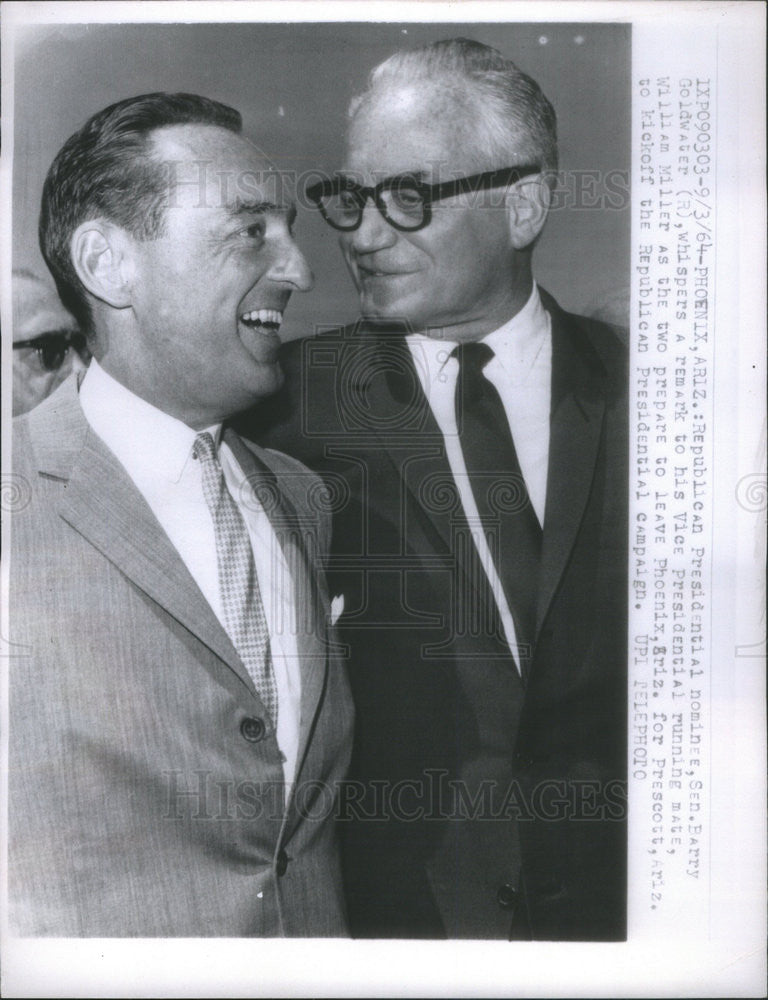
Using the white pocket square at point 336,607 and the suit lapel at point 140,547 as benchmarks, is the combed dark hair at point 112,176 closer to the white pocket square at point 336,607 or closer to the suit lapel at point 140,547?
the suit lapel at point 140,547

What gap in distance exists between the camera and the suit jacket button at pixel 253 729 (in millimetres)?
1427

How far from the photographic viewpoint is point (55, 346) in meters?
1.46

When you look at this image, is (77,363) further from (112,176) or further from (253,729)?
(253,729)

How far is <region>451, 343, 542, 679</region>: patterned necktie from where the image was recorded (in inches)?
57.7

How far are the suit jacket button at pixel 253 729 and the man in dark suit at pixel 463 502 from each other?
137 mm

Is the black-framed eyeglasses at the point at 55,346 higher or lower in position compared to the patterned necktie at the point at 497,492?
higher

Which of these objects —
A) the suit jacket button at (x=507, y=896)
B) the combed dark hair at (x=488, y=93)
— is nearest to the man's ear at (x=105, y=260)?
the combed dark hair at (x=488, y=93)

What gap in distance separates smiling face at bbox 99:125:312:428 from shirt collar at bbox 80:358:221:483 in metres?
0.02

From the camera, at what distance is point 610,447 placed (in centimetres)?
148

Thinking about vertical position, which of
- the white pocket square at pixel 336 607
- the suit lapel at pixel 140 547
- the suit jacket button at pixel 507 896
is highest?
the suit lapel at pixel 140 547

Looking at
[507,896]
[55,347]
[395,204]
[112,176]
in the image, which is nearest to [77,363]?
[55,347]

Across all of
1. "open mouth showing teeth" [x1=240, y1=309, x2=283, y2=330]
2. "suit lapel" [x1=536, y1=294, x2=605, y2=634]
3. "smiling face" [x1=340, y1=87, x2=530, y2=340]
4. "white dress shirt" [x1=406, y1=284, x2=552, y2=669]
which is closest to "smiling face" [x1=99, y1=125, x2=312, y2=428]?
"open mouth showing teeth" [x1=240, y1=309, x2=283, y2=330]

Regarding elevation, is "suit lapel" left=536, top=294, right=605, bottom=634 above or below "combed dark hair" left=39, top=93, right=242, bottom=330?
below

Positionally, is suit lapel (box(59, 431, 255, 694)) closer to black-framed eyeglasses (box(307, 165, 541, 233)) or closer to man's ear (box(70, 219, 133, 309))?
man's ear (box(70, 219, 133, 309))
